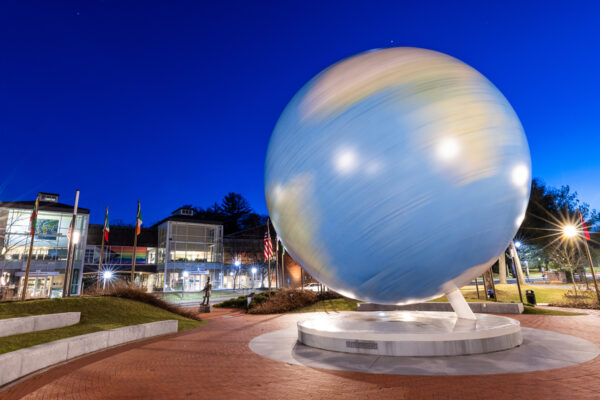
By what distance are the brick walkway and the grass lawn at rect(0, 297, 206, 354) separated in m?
2.26

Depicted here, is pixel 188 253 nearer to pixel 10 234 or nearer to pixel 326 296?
pixel 10 234

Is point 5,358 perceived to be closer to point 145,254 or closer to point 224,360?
point 224,360

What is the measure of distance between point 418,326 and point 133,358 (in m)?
7.74

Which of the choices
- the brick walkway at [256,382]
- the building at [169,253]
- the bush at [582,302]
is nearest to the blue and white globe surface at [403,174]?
the brick walkway at [256,382]

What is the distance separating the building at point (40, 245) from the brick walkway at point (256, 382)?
126 ft

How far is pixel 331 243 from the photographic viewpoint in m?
7.36

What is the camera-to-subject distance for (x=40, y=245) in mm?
42031

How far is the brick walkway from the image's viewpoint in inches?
214

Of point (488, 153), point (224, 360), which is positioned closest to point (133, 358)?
point (224, 360)

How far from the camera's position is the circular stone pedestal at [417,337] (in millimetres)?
7773

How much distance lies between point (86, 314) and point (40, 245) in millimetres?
37538

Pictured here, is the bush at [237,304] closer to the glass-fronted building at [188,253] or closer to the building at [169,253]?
the building at [169,253]

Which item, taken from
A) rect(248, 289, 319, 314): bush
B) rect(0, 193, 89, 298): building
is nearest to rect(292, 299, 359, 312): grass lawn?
rect(248, 289, 319, 314): bush

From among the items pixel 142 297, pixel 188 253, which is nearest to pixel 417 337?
pixel 142 297
